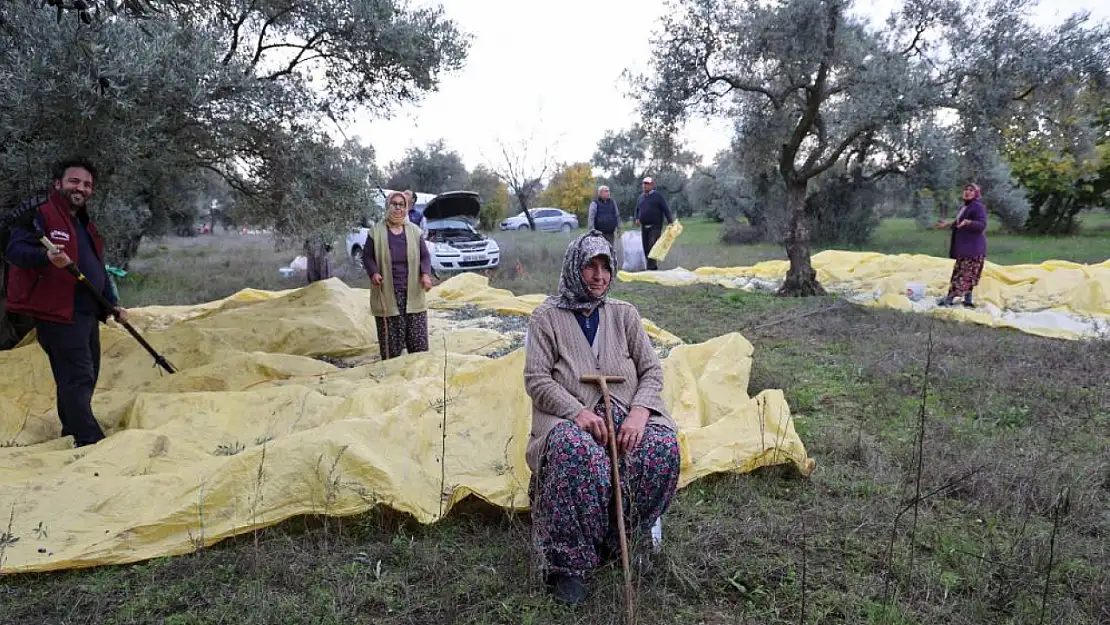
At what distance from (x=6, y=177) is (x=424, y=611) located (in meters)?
4.61

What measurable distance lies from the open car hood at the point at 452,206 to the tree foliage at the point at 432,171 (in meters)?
22.0

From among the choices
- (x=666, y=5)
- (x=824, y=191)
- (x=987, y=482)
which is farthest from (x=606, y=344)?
(x=824, y=191)

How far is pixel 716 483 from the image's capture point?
352cm

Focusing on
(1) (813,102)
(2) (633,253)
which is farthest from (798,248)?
(2) (633,253)

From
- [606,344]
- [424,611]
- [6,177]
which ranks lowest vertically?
[424,611]

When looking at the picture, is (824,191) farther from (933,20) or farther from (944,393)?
(944,393)

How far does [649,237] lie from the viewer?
13094mm

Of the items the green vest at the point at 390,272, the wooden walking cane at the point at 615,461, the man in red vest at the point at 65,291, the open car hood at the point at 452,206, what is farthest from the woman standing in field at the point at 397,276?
the open car hood at the point at 452,206

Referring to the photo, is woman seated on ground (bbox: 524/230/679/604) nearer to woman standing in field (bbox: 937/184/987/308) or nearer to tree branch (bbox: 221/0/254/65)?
Answer: tree branch (bbox: 221/0/254/65)

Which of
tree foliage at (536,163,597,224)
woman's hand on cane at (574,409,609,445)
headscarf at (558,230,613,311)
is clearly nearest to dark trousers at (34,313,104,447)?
headscarf at (558,230,613,311)

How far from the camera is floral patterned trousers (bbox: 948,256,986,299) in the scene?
8711 millimetres

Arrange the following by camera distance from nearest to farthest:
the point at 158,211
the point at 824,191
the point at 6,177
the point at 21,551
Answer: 1. the point at 21,551
2. the point at 6,177
3. the point at 158,211
4. the point at 824,191

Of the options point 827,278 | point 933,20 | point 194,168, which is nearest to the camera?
point 194,168

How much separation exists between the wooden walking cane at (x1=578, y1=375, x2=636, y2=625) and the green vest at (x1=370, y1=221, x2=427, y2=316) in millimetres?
3130
